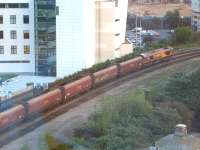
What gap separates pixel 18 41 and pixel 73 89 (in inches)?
339

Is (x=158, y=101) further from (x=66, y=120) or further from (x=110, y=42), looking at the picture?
(x=110, y=42)

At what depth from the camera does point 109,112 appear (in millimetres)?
12242

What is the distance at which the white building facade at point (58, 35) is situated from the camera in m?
22.1

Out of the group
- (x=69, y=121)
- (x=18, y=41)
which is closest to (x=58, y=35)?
(x=18, y=41)

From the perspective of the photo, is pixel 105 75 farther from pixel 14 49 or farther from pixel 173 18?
pixel 173 18

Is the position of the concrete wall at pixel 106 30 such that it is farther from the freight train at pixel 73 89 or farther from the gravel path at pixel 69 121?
the gravel path at pixel 69 121

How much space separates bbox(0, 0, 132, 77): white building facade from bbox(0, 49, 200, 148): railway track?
323 cm

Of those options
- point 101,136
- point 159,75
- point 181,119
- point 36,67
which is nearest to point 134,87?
point 159,75

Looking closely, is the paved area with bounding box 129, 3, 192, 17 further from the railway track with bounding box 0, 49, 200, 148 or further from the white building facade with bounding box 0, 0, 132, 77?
the railway track with bounding box 0, 49, 200, 148

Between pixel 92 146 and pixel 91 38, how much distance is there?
12.3 meters

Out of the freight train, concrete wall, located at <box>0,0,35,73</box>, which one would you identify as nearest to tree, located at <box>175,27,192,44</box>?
the freight train

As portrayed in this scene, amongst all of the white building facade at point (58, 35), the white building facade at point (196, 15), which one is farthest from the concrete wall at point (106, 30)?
the white building facade at point (196, 15)

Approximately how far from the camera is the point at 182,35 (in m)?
25.5

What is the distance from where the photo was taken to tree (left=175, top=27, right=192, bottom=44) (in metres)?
25.2
